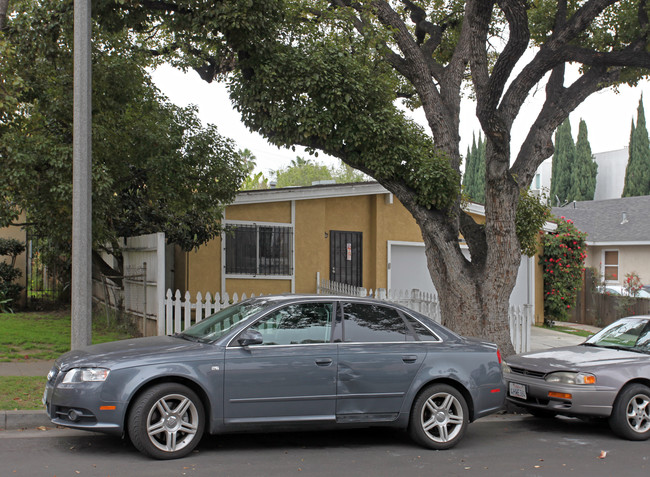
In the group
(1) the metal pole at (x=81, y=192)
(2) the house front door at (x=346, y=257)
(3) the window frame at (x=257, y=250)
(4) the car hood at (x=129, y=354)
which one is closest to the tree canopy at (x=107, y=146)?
(3) the window frame at (x=257, y=250)

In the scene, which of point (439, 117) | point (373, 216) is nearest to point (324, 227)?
point (373, 216)

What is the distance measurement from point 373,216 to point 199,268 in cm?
503

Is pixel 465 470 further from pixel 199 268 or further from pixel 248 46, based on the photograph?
pixel 199 268

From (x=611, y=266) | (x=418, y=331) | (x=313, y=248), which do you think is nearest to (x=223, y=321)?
(x=418, y=331)

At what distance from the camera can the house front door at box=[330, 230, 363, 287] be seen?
1678cm

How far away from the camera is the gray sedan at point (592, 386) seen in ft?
24.2

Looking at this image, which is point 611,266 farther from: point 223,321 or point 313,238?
point 223,321

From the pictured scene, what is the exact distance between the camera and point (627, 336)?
8531mm

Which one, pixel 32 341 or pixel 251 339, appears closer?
pixel 251 339

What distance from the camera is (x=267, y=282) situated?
15680mm

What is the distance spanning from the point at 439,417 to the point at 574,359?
2162 millimetres

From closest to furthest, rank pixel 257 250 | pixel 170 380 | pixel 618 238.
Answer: pixel 170 380 < pixel 257 250 < pixel 618 238

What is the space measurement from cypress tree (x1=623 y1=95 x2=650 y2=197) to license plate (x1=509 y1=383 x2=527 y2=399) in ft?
126

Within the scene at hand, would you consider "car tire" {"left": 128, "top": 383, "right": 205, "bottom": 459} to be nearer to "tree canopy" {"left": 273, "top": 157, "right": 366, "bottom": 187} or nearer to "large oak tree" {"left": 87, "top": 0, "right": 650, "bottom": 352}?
"large oak tree" {"left": 87, "top": 0, "right": 650, "bottom": 352}
